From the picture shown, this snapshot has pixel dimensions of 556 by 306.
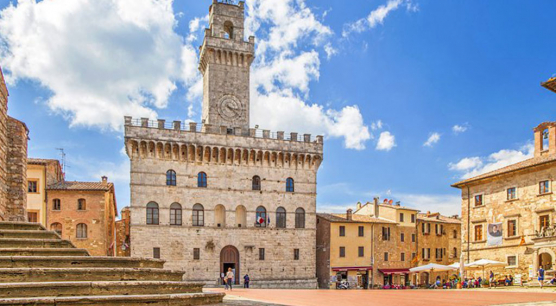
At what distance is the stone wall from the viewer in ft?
55.6

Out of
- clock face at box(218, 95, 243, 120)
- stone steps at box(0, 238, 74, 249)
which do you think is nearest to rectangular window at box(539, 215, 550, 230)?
clock face at box(218, 95, 243, 120)

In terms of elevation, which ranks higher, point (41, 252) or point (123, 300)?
point (41, 252)

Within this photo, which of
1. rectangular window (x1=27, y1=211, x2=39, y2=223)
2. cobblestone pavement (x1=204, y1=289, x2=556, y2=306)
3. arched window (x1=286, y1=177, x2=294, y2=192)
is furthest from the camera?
arched window (x1=286, y1=177, x2=294, y2=192)

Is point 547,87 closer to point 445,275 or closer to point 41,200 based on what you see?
point 41,200

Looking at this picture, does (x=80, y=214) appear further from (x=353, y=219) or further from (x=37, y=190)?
(x=353, y=219)

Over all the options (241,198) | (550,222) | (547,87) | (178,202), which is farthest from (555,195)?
(178,202)

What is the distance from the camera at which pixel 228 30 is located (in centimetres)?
4625

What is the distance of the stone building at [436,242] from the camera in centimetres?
5044

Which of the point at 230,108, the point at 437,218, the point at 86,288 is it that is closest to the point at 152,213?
the point at 230,108

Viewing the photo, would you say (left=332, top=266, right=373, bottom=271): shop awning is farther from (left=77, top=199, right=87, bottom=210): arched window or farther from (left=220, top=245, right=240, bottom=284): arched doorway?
(left=77, top=199, right=87, bottom=210): arched window

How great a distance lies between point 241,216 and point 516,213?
2037cm

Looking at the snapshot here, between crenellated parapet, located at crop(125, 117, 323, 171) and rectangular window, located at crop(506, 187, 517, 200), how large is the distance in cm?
1530

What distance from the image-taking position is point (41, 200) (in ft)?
124

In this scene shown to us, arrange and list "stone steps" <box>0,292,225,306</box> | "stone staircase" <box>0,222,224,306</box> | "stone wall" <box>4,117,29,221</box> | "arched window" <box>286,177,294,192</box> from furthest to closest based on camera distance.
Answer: "arched window" <box>286,177,294,192</box> → "stone wall" <box>4,117,29,221</box> → "stone staircase" <box>0,222,224,306</box> → "stone steps" <box>0,292,225,306</box>
